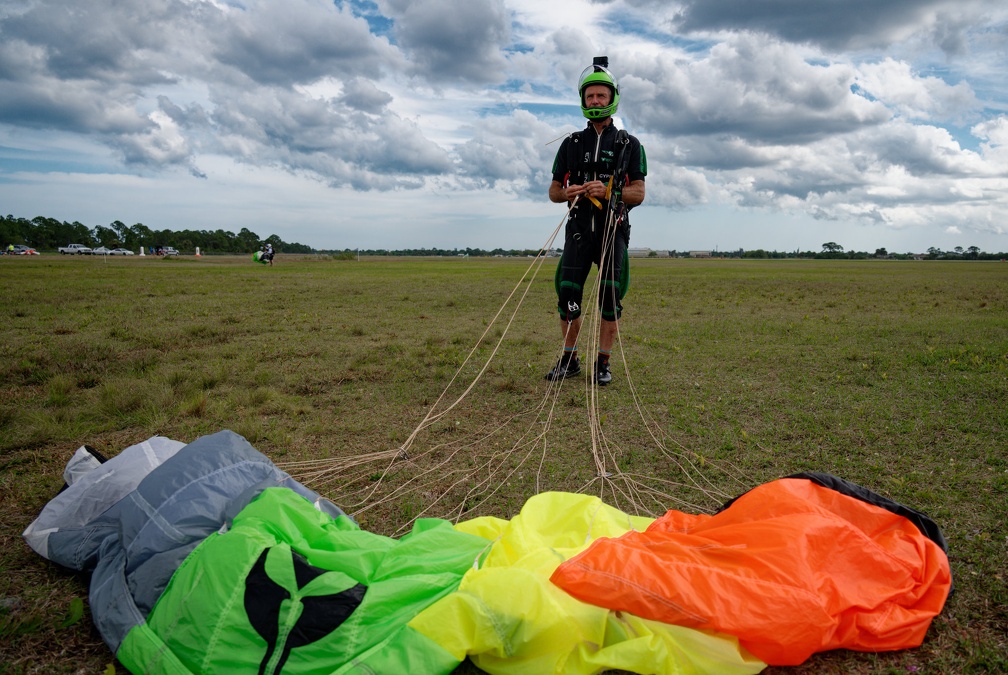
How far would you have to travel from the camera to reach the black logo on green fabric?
160 cm

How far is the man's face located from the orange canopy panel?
10.6 ft

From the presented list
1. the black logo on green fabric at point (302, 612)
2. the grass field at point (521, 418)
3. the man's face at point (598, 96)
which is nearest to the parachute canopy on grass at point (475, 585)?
the black logo on green fabric at point (302, 612)

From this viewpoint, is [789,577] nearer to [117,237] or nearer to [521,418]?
[521,418]

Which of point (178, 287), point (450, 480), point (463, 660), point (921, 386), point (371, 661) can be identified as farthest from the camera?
point (178, 287)

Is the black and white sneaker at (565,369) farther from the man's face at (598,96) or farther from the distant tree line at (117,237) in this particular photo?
the distant tree line at (117,237)

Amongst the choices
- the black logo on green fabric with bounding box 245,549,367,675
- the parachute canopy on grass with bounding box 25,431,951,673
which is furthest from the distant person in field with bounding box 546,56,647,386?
the black logo on green fabric with bounding box 245,549,367,675

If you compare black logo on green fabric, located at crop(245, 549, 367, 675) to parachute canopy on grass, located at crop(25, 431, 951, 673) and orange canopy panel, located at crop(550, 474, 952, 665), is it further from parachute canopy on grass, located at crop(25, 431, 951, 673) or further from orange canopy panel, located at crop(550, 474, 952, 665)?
orange canopy panel, located at crop(550, 474, 952, 665)

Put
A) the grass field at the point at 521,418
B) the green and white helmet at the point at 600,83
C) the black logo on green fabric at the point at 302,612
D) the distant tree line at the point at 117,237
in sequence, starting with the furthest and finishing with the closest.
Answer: the distant tree line at the point at 117,237 → the green and white helmet at the point at 600,83 → the grass field at the point at 521,418 → the black logo on green fabric at the point at 302,612

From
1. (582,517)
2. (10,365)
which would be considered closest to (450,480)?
(582,517)

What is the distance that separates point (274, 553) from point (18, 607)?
0.98 m

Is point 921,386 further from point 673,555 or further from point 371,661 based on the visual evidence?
point 371,661

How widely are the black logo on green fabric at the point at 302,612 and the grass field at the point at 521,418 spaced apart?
52 centimetres

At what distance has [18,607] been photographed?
6.33 ft

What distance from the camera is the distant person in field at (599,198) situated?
433 cm
